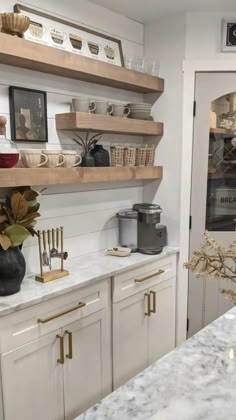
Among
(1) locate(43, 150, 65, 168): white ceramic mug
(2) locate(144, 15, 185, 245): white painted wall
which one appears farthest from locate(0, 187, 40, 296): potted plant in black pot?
(2) locate(144, 15, 185, 245): white painted wall

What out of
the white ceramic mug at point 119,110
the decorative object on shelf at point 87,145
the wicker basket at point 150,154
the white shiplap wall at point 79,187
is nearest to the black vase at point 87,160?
the decorative object on shelf at point 87,145

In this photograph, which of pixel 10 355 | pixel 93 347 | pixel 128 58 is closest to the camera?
pixel 10 355

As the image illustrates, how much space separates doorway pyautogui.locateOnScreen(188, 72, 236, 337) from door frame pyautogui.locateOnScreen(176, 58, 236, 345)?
0.11 feet

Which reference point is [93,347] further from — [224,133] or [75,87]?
[224,133]

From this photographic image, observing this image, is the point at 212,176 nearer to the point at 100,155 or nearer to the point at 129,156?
the point at 129,156

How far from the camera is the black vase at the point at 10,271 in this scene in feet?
5.93

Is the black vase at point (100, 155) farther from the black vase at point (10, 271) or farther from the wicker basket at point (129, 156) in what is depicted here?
the black vase at point (10, 271)

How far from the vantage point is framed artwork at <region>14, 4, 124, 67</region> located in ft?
6.93

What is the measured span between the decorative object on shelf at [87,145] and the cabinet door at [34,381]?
103cm

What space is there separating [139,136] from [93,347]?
5.42 feet

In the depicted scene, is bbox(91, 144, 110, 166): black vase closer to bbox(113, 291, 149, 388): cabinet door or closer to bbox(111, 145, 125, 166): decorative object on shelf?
bbox(111, 145, 125, 166): decorative object on shelf

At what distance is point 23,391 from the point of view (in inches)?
71.6

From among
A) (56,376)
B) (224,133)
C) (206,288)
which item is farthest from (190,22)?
(56,376)

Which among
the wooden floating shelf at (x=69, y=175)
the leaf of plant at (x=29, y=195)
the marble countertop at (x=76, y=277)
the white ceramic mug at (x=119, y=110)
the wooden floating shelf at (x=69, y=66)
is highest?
the wooden floating shelf at (x=69, y=66)
